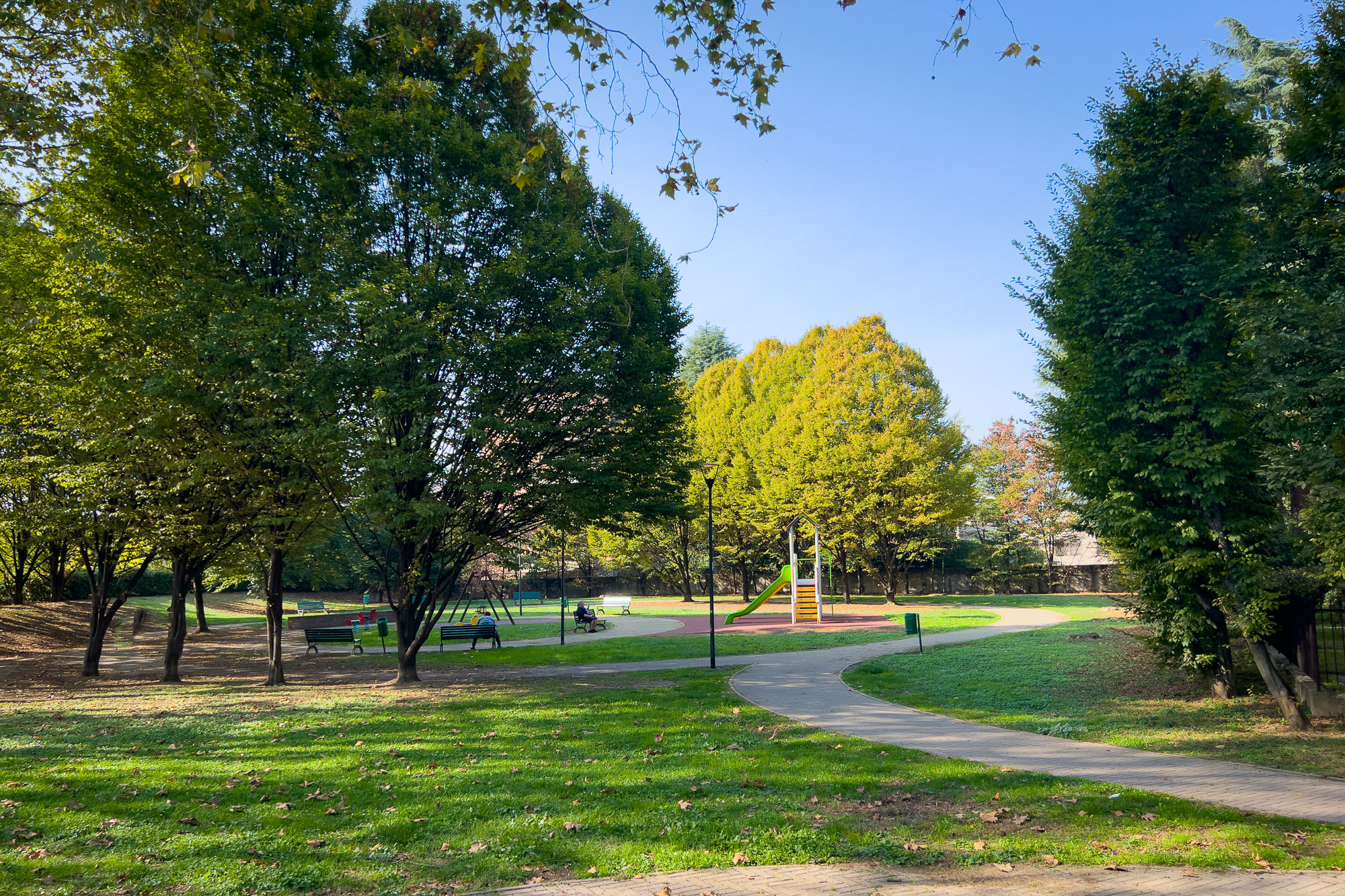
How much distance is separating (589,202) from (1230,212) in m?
11.4

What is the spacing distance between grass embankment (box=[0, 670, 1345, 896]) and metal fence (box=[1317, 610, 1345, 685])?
6410mm

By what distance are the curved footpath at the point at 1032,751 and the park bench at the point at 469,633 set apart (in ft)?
32.1

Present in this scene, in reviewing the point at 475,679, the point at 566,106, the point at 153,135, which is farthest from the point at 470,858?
the point at 153,135

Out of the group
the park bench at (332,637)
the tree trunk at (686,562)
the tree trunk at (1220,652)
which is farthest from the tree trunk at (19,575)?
the tree trunk at (1220,652)

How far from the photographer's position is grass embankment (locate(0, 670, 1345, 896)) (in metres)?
5.29

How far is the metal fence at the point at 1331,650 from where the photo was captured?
34.6 ft

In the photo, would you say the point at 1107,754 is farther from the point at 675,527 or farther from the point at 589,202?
the point at 675,527

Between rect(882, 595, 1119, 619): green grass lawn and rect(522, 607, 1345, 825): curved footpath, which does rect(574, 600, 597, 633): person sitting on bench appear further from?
rect(882, 595, 1119, 619): green grass lawn

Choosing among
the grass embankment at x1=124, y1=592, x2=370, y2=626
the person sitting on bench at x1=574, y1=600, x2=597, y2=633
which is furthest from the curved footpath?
the grass embankment at x1=124, y1=592, x2=370, y2=626

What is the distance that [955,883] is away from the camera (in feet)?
16.4

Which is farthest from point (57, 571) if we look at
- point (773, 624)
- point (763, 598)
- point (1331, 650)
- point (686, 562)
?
A: point (1331, 650)

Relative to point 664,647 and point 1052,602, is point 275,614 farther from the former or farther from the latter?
point 1052,602

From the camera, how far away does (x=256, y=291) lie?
14297 millimetres

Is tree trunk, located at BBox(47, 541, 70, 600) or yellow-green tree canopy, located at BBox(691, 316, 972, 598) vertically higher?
yellow-green tree canopy, located at BBox(691, 316, 972, 598)
